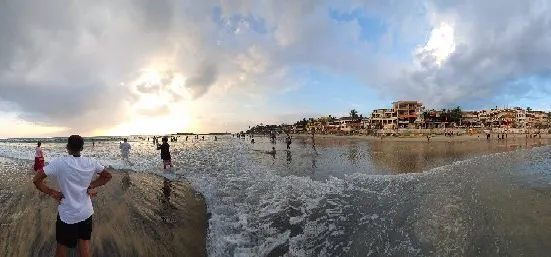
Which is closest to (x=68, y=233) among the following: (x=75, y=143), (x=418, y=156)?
(x=75, y=143)

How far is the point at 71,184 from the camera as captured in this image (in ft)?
13.0

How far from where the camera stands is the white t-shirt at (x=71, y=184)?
12.9ft

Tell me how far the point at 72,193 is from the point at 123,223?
3769 millimetres

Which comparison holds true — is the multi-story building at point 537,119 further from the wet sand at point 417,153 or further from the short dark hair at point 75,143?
the short dark hair at point 75,143

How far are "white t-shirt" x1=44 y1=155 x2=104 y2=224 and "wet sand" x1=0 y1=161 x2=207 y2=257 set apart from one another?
5.95ft

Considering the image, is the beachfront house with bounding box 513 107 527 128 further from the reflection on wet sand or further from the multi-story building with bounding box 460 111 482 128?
the reflection on wet sand

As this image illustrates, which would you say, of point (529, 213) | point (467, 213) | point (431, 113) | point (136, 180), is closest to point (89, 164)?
point (467, 213)

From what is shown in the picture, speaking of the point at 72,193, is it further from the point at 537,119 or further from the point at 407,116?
the point at 537,119

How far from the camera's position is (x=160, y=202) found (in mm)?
9742

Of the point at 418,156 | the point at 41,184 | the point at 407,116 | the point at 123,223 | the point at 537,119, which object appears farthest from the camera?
the point at 537,119

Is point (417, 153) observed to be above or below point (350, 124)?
below

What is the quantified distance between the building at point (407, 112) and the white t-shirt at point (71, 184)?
4828 inches

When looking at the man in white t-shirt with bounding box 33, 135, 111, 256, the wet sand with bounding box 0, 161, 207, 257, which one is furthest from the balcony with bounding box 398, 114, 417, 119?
the man in white t-shirt with bounding box 33, 135, 111, 256

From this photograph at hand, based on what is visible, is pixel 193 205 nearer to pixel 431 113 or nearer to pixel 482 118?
pixel 431 113
